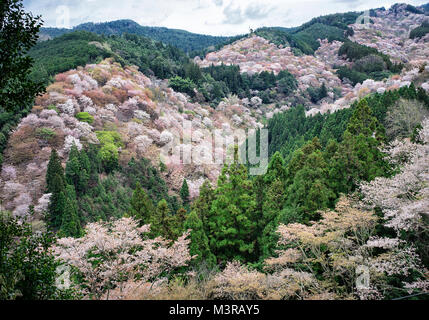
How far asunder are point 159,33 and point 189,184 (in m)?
155

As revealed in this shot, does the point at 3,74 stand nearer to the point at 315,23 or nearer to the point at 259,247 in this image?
the point at 259,247

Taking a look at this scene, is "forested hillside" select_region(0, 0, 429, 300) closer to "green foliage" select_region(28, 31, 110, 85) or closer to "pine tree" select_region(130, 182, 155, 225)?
"pine tree" select_region(130, 182, 155, 225)

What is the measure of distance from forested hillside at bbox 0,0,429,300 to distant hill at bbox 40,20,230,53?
301 feet

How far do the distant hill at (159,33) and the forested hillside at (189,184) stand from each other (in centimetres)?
9181

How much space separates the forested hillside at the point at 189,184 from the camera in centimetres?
895

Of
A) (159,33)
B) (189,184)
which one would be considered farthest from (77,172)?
(159,33)

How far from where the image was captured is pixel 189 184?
1180 inches

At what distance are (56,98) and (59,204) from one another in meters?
15.6

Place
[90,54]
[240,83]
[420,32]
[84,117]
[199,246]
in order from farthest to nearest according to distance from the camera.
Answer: [420,32] < [240,83] < [90,54] < [84,117] < [199,246]

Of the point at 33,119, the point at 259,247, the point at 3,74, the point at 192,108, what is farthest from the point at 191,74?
the point at 3,74

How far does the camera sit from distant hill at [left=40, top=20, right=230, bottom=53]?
14625 centimetres

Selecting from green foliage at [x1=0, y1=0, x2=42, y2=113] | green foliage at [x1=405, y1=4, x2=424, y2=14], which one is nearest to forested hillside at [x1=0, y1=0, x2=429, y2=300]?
green foliage at [x1=0, y1=0, x2=42, y2=113]

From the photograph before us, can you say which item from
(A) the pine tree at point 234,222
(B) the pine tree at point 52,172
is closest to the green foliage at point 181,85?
(B) the pine tree at point 52,172

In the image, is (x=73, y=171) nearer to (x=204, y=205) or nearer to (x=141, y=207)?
(x=141, y=207)
